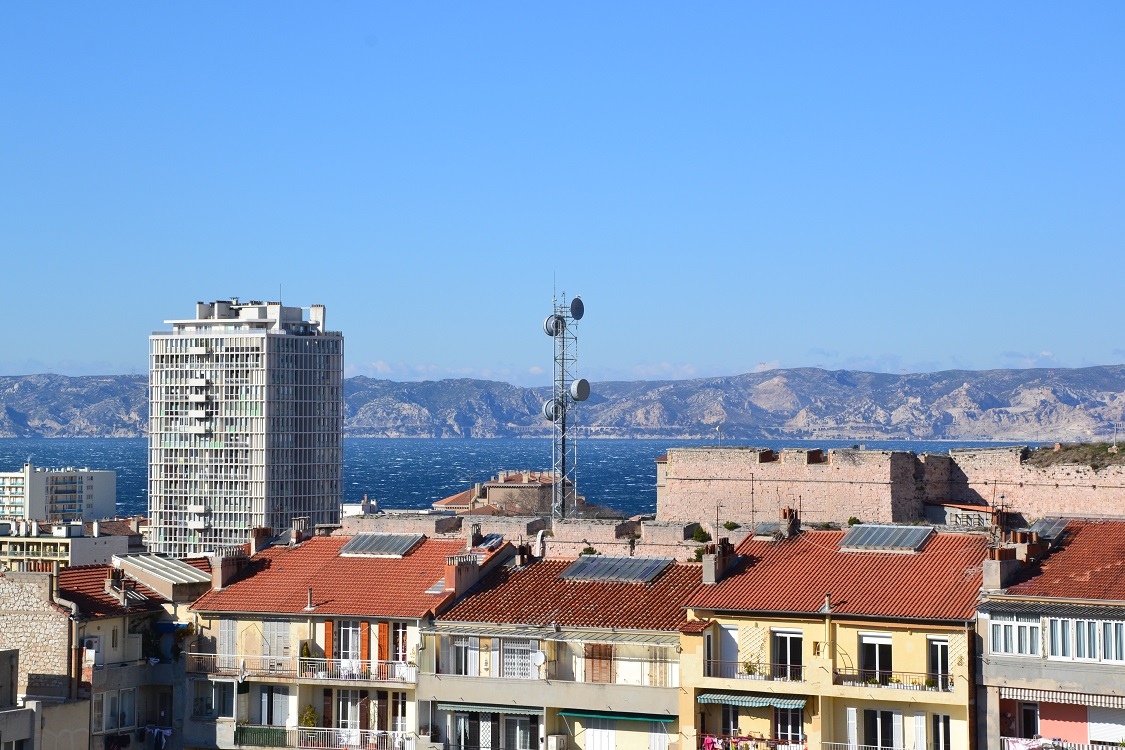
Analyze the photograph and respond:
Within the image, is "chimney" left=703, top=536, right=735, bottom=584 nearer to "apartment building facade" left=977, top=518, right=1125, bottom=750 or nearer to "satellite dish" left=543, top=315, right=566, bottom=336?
"apartment building facade" left=977, top=518, right=1125, bottom=750

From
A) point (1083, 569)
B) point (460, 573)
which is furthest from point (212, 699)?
point (1083, 569)

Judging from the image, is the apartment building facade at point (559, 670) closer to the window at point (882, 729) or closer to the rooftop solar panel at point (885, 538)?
the rooftop solar panel at point (885, 538)

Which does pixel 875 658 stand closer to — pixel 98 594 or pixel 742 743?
pixel 742 743

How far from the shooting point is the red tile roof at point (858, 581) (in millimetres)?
43688

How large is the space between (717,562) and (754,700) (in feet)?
15.6

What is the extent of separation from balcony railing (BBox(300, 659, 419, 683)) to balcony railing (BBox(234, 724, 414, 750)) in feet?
4.81

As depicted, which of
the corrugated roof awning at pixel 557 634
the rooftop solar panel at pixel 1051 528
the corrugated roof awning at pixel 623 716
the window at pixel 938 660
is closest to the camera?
the window at pixel 938 660

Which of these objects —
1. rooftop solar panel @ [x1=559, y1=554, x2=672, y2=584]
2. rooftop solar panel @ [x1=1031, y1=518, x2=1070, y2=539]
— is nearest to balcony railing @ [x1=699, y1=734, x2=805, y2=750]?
rooftop solar panel @ [x1=559, y1=554, x2=672, y2=584]

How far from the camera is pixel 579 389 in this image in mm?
102875

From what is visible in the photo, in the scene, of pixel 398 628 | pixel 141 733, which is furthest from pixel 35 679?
pixel 398 628

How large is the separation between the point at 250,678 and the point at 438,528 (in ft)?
74.2

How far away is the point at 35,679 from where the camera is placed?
48500 mm

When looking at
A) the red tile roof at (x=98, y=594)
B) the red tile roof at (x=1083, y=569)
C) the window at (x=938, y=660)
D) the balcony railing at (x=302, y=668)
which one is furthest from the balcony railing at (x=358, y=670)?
the red tile roof at (x=1083, y=569)

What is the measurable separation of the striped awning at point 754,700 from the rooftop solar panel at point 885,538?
19.9 ft
